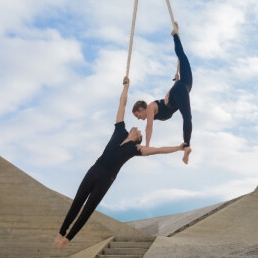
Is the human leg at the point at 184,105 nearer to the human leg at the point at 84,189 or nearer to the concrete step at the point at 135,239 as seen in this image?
the human leg at the point at 84,189

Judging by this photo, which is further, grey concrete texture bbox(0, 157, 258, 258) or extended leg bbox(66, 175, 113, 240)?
grey concrete texture bbox(0, 157, 258, 258)

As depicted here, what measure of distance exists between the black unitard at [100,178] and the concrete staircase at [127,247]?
9145mm

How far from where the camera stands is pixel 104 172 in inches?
378

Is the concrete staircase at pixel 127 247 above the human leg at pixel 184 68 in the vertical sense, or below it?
below

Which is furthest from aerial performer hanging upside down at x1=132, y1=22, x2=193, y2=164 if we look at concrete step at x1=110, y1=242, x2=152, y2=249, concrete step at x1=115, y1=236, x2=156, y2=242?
concrete step at x1=115, y1=236, x2=156, y2=242

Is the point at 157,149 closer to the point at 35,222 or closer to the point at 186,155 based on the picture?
the point at 186,155

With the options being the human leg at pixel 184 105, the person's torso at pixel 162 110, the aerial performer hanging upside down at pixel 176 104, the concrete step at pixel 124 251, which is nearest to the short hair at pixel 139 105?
the aerial performer hanging upside down at pixel 176 104

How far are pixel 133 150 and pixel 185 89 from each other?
1.39 metres

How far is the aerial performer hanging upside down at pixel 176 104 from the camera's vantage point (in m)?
10.0

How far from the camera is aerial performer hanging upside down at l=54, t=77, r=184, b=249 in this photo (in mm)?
9602

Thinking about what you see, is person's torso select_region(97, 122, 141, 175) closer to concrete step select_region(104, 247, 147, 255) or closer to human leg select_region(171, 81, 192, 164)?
human leg select_region(171, 81, 192, 164)

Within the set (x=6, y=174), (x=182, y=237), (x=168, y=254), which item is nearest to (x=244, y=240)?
(x=182, y=237)

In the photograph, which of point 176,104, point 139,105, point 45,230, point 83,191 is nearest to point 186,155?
point 176,104

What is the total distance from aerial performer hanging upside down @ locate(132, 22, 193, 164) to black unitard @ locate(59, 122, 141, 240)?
0.52 meters
